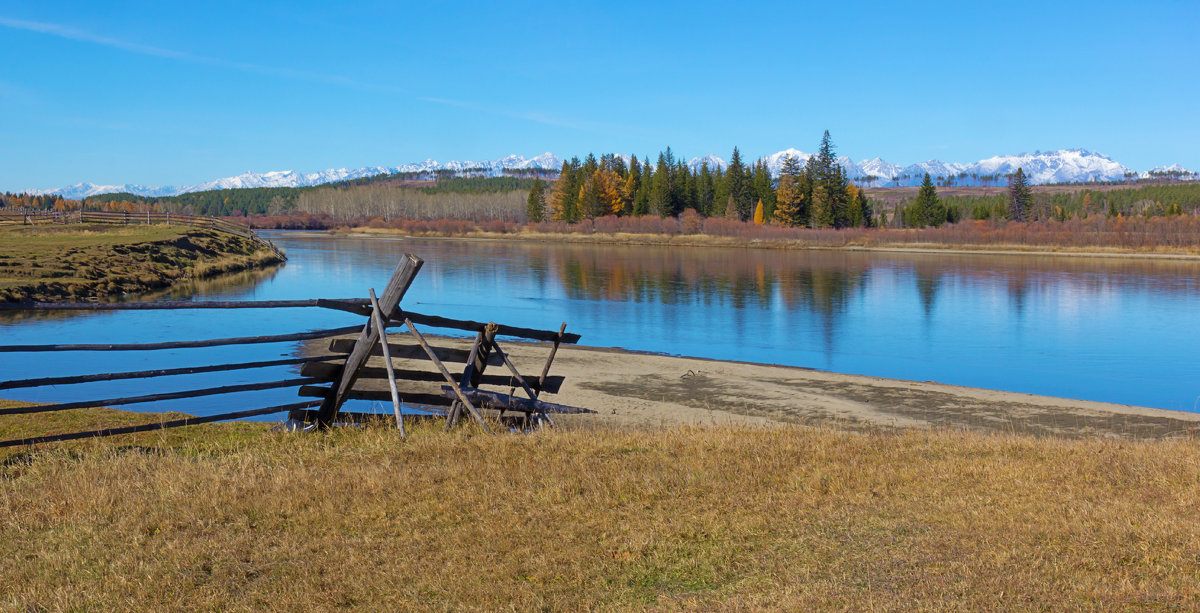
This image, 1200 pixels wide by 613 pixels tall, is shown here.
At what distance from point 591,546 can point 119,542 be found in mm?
3507

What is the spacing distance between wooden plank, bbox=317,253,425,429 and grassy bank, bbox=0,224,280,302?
25377 mm

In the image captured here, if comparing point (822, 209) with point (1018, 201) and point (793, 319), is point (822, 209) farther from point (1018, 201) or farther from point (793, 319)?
point (793, 319)

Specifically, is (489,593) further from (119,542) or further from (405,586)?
(119,542)

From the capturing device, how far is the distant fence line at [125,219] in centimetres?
6967

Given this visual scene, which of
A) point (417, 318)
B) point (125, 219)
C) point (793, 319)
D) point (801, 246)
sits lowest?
point (793, 319)

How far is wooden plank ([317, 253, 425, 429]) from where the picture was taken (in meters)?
9.90

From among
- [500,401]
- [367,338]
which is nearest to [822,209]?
[500,401]

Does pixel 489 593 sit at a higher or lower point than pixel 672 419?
higher

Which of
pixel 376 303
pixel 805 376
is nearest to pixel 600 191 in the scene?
pixel 805 376

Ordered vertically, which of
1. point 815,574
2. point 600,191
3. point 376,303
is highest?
point 600,191

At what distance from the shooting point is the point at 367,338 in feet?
33.4

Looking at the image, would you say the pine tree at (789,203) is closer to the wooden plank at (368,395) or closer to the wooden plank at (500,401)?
the wooden plank at (368,395)

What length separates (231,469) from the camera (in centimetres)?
833

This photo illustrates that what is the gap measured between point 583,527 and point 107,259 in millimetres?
46081
